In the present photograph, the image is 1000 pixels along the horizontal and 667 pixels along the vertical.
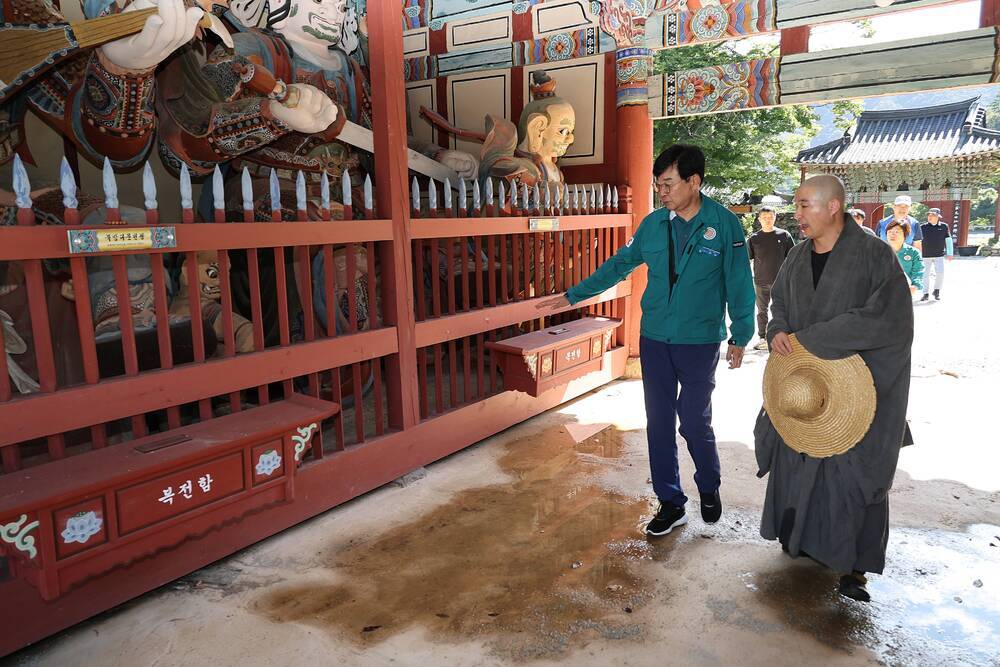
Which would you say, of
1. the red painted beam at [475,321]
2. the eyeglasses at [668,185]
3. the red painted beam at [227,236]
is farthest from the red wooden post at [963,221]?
the red painted beam at [227,236]

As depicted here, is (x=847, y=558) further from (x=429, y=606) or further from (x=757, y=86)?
(x=757, y=86)

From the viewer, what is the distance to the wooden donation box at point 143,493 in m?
2.17

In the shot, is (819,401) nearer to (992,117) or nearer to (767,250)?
(767,250)

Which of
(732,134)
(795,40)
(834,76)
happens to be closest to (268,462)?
(834,76)

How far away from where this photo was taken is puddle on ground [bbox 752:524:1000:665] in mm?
2422

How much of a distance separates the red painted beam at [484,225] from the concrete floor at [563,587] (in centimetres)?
144

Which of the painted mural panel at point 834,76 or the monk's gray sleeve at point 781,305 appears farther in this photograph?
the painted mural panel at point 834,76

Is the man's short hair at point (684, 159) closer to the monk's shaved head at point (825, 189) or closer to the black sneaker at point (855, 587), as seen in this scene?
the monk's shaved head at point (825, 189)

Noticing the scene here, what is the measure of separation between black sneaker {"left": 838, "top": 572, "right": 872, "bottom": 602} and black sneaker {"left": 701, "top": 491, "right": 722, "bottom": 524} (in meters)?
0.70

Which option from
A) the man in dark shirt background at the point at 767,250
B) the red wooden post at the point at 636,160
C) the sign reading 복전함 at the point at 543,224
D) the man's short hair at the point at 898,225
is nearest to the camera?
the sign reading 복전함 at the point at 543,224

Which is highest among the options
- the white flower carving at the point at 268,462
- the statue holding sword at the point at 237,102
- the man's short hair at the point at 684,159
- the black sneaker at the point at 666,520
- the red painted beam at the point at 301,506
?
the statue holding sword at the point at 237,102

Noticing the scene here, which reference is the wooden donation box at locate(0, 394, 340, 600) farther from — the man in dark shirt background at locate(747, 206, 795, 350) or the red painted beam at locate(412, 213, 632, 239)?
the man in dark shirt background at locate(747, 206, 795, 350)

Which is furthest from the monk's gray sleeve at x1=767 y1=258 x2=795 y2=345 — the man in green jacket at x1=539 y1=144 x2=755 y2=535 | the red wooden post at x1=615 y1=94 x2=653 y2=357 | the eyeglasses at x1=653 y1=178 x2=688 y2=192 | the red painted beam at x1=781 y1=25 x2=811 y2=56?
Result: the red painted beam at x1=781 y1=25 x2=811 y2=56

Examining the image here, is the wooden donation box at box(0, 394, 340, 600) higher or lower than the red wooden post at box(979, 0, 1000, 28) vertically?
lower
